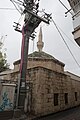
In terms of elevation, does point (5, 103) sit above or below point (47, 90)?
below

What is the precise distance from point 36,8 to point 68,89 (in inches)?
404

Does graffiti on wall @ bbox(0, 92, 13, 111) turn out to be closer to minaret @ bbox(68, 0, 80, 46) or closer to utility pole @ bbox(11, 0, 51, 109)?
utility pole @ bbox(11, 0, 51, 109)

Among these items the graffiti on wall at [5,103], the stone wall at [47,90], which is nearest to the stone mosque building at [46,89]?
the stone wall at [47,90]

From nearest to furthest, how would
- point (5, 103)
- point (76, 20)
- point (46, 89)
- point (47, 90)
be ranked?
point (76, 20)
point (5, 103)
point (46, 89)
point (47, 90)

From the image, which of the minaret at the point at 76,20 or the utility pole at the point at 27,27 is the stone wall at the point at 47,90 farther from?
the minaret at the point at 76,20

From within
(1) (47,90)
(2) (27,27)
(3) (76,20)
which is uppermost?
(2) (27,27)

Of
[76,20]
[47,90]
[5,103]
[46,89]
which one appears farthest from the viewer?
[47,90]

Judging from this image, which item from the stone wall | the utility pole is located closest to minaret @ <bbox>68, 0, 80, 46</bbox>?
the utility pole

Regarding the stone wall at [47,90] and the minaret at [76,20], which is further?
the stone wall at [47,90]

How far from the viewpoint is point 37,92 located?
11.8 metres

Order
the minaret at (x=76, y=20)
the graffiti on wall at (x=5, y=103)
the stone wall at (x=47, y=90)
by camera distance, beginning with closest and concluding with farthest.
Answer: the minaret at (x=76, y=20)
the graffiti on wall at (x=5, y=103)
the stone wall at (x=47, y=90)

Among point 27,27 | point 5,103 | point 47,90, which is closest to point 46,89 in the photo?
point 47,90

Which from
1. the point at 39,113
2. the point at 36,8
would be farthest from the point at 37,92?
the point at 36,8

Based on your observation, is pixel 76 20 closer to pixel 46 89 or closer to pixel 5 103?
pixel 46 89
